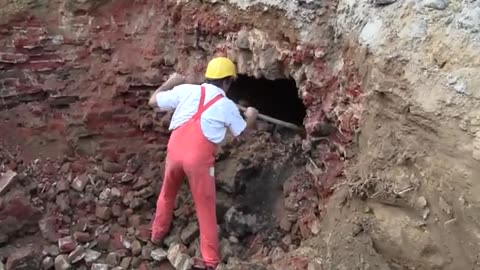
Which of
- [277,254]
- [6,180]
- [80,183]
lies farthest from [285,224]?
[6,180]

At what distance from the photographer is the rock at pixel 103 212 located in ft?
19.4

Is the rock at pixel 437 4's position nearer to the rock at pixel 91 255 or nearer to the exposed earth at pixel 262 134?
the exposed earth at pixel 262 134

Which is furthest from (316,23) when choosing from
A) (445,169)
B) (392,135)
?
(445,169)

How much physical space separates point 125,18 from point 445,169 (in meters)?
3.56

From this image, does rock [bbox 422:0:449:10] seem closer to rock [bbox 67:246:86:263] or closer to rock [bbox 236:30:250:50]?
rock [bbox 236:30:250:50]

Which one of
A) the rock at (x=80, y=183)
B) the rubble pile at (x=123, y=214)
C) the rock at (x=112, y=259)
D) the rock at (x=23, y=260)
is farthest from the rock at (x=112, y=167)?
the rock at (x=23, y=260)

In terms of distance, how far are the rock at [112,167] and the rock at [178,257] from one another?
42.0 inches

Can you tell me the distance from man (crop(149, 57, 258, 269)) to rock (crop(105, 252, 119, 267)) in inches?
27.5

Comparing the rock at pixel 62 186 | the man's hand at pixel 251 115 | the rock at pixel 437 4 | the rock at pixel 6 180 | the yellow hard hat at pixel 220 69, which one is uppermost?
the rock at pixel 437 4

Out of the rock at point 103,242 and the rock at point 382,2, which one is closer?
the rock at point 382,2

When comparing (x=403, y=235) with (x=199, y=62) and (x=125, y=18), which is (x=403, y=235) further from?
(x=125, y=18)

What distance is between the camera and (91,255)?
559cm

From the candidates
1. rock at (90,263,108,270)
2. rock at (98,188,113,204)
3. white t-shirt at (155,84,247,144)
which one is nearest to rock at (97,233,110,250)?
rock at (90,263,108,270)

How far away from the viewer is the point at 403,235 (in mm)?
4266
